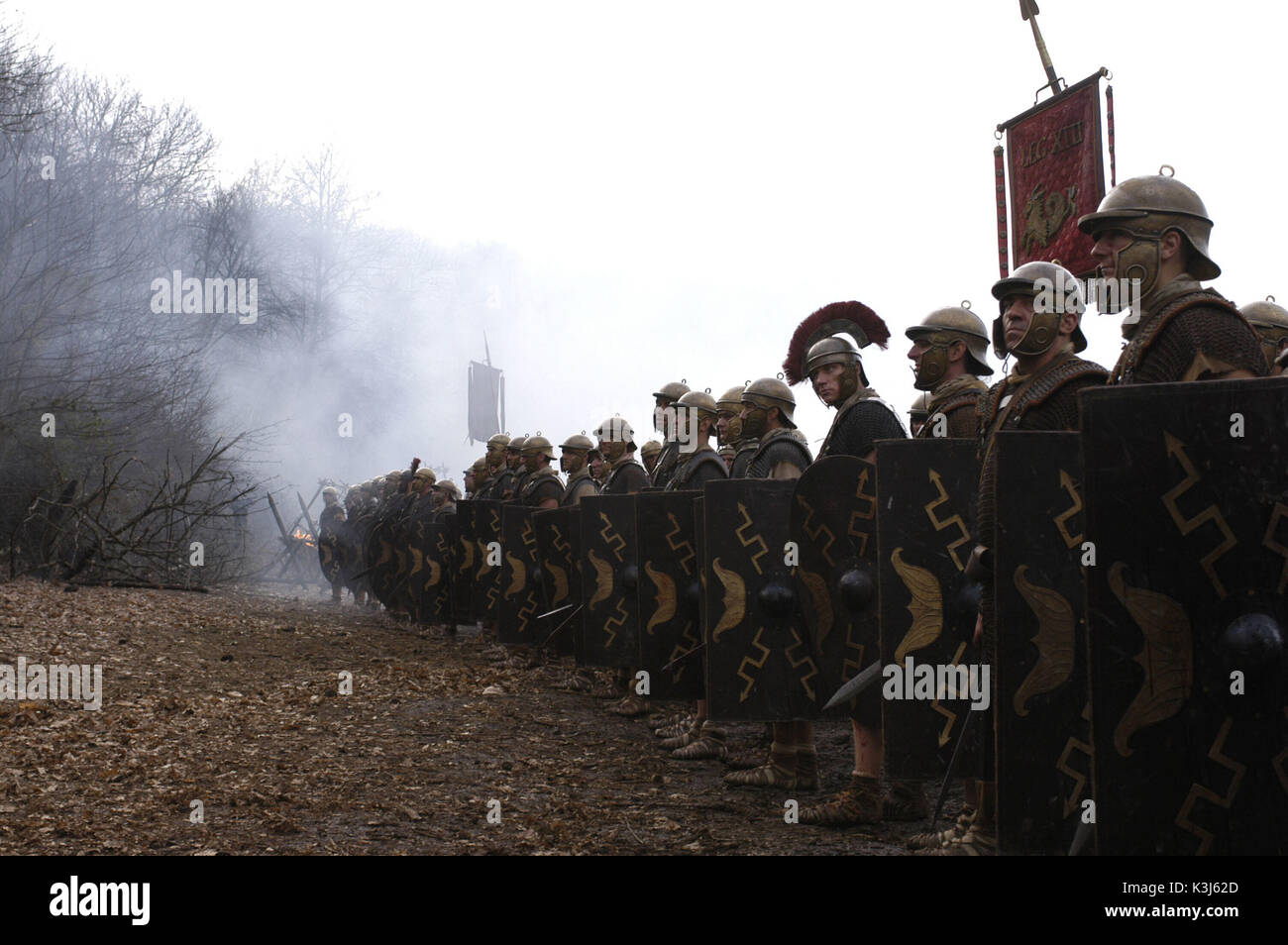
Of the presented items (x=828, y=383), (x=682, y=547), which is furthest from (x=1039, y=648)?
(x=682, y=547)

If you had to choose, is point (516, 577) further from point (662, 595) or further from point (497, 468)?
point (497, 468)

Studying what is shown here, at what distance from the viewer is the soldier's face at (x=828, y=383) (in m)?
5.58

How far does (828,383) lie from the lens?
221 inches

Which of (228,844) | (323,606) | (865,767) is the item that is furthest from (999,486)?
(323,606)

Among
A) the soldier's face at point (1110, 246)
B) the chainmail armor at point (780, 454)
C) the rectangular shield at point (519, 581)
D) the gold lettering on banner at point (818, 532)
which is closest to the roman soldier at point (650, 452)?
the rectangular shield at point (519, 581)

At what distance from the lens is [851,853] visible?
430 cm

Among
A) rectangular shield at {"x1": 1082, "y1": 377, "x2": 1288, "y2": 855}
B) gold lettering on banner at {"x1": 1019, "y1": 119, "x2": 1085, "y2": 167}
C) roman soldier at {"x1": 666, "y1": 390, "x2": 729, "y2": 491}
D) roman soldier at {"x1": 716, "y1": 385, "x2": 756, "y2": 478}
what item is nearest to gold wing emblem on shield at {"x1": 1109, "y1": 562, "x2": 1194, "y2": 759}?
rectangular shield at {"x1": 1082, "y1": 377, "x2": 1288, "y2": 855}

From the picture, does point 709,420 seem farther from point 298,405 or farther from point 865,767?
point 298,405

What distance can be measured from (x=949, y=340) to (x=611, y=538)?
8.92ft

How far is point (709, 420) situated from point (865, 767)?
3607 mm

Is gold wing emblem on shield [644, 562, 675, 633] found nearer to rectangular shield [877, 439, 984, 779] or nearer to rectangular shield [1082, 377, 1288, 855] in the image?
rectangular shield [877, 439, 984, 779]

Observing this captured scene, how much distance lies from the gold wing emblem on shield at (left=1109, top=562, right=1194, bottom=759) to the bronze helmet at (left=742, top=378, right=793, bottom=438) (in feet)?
13.6

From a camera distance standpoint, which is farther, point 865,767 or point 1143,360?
point 865,767

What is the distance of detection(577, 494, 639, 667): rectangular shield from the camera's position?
7.00 meters
